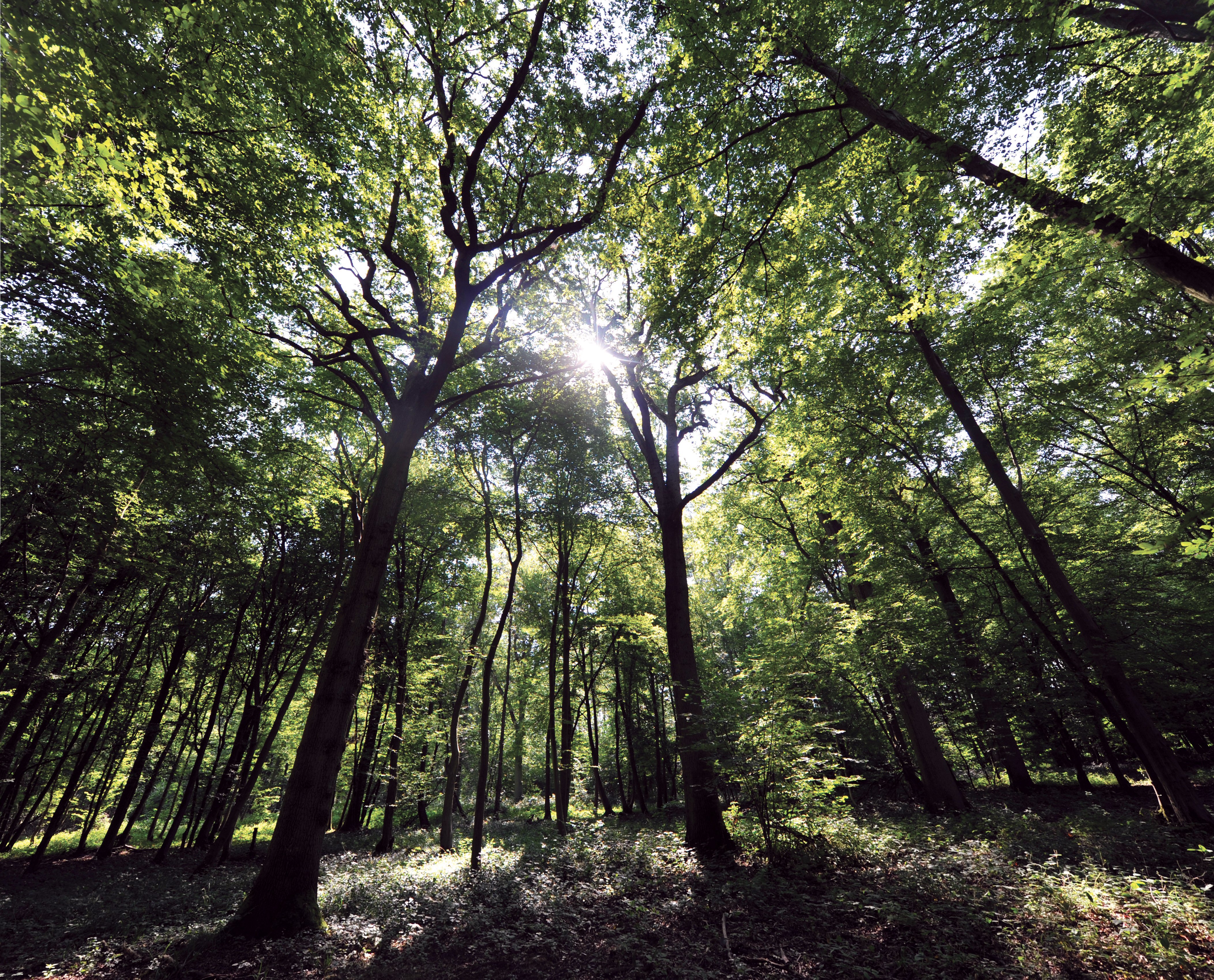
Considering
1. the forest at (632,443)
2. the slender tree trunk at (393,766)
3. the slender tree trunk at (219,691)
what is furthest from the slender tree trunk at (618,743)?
the slender tree trunk at (219,691)

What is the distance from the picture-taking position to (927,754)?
41.7 ft

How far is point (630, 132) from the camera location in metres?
9.17

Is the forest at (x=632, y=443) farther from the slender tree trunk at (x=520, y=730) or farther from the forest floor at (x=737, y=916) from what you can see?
the slender tree trunk at (x=520, y=730)

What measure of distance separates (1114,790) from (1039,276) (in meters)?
19.3

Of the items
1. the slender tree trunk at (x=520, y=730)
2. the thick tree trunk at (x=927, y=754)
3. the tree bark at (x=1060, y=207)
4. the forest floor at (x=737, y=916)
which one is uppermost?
the tree bark at (x=1060, y=207)

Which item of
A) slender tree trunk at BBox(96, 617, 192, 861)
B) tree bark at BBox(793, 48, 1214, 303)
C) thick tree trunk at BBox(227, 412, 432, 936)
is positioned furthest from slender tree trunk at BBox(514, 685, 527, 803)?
tree bark at BBox(793, 48, 1214, 303)

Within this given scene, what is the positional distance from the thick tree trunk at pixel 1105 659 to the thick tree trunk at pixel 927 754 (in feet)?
12.9

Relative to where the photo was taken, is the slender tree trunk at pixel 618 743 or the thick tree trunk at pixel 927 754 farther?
the slender tree trunk at pixel 618 743

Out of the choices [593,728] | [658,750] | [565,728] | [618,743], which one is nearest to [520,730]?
[593,728]

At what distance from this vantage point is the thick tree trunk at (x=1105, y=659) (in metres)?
8.29

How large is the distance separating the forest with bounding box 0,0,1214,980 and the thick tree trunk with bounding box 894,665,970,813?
0.12 meters

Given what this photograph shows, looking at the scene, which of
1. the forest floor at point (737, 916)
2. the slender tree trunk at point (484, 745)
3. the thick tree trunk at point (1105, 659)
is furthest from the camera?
the slender tree trunk at point (484, 745)

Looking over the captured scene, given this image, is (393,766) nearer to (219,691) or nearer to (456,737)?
(219,691)

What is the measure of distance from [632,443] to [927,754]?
12.7 meters
